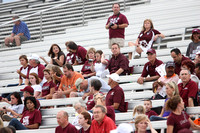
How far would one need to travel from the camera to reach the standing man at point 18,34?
43.4ft

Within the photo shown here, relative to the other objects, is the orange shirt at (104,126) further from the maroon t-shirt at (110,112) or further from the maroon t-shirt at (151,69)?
the maroon t-shirt at (151,69)

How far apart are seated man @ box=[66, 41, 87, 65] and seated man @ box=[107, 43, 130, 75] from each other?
1361 millimetres

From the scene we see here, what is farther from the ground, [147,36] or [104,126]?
[147,36]

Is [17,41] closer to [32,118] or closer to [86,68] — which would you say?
[86,68]

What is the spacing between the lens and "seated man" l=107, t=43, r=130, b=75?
8.73m

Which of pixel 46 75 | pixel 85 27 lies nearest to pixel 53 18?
pixel 85 27

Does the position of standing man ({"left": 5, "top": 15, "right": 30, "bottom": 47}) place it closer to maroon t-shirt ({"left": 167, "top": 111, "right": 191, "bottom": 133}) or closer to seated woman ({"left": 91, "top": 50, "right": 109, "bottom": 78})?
seated woman ({"left": 91, "top": 50, "right": 109, "bottom": 78})

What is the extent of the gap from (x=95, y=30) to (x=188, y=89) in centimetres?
633

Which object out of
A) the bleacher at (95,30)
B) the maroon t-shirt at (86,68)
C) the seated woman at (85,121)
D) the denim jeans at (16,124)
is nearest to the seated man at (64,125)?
the seated woman at (85,121)

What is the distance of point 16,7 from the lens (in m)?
17.4

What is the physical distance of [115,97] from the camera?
738 cm

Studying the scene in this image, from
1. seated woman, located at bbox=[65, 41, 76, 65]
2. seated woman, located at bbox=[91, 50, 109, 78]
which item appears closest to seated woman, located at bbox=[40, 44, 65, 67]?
seated woman, located at bbox=[65, 41, 76, 65]

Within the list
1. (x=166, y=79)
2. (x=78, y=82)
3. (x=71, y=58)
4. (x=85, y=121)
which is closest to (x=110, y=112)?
(x=85, y=121)

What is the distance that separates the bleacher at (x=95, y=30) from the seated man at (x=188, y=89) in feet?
1.01
